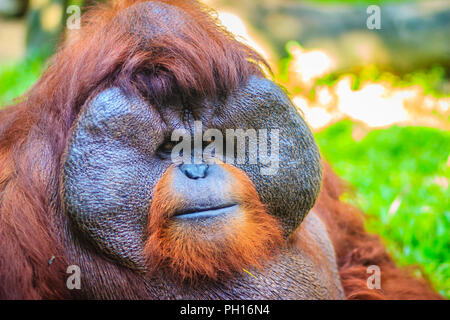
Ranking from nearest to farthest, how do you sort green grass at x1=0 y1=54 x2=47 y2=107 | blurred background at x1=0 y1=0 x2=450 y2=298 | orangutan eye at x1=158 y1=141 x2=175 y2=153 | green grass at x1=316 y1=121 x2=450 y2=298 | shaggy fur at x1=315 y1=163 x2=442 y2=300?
orangutan eye at x1=158 y1=141 x2=175 y2=153 → shaggy fur at x1=315 y1=163 x2=442 y2=300 → green grass at x1=316 y1=121 x2=450 y2=298 → blurred background at x1=0 y1=0 x2=450 y2=298 → green grass at x1=0 y1=54 x2=47 y2=107

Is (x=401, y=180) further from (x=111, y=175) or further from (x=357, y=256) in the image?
(x=111, y=175)

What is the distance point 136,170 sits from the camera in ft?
5.87

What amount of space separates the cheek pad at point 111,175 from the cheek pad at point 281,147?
0.38 meters

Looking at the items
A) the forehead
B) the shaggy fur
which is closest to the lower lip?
the forehead

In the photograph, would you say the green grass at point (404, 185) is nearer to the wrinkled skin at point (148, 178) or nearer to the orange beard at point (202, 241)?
the wrinkled skin at point (148, 178)

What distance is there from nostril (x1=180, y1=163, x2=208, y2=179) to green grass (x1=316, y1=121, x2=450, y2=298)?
1849 millimetres

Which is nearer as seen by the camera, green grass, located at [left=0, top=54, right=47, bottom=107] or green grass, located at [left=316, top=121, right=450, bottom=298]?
green grass, located at [left=316, top=121, right=450, bottom=298]

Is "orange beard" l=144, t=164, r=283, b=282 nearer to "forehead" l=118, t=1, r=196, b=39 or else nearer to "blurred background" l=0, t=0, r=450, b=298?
"forehead" l=118, t=1, r=196, b=39

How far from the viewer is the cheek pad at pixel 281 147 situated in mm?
1962

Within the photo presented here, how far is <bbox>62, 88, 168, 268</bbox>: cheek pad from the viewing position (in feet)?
5.67

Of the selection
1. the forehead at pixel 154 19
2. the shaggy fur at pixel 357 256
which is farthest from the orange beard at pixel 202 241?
the shaggy fur at pixel 357 256
